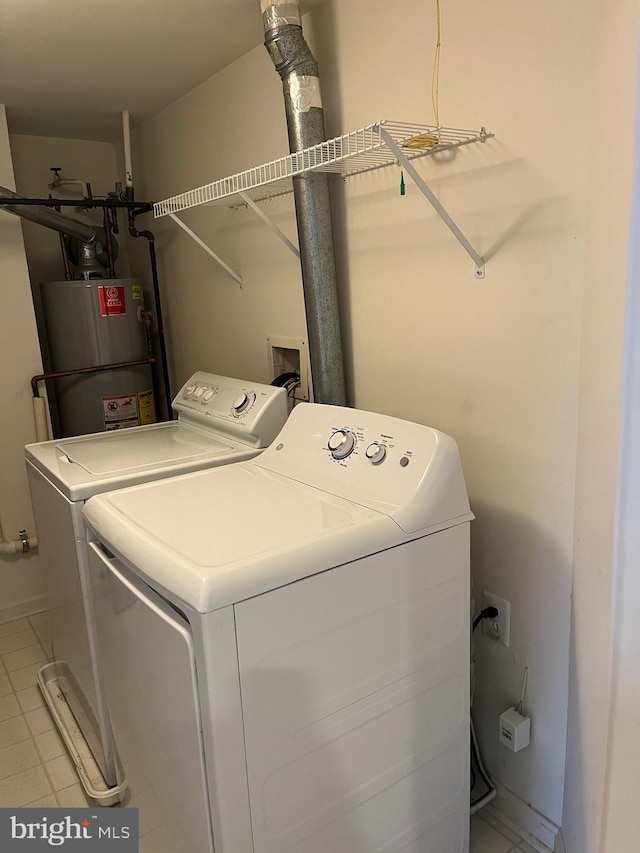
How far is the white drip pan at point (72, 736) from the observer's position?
1.75 m

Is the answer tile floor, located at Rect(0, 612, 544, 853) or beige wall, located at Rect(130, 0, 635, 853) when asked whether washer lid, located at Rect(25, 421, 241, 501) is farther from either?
tile floor, located at Rect(0, 612, 544, 853)

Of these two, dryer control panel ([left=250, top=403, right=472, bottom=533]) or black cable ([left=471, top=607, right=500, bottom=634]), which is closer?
dryer control panel ([left=250, top=403, right=472, bottom=533])

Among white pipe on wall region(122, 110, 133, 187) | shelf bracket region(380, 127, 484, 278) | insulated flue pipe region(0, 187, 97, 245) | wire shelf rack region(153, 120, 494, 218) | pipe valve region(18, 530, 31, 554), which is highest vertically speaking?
white pipe on wall region(122, 110, 133, 187)

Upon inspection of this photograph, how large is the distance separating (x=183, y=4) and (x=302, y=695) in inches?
71.3

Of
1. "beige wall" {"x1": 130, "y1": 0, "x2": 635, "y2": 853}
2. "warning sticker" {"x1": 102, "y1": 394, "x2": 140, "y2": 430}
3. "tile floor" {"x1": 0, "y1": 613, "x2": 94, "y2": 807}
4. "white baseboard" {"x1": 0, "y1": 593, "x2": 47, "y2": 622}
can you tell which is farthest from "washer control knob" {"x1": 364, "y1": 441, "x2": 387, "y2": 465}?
"white baseboard" {"x1": 0, "y1": 593, "x2": 47, "y2": 622}

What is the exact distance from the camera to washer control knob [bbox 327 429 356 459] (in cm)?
150

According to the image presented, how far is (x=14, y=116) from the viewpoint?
272 centimetres

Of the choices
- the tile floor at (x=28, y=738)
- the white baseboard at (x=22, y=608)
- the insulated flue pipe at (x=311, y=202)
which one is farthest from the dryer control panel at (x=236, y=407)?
the white baseboard at (x=22, y=608)

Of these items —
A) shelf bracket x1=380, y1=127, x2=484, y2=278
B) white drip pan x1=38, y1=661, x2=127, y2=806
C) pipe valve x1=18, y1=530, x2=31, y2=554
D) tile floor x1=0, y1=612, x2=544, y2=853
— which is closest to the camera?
shelf bracket x1=380, y1=127, x2=484, y2=278

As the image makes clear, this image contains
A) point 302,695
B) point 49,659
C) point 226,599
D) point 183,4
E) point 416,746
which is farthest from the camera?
point 49,659

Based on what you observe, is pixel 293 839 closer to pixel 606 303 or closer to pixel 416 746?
pixel 416 746

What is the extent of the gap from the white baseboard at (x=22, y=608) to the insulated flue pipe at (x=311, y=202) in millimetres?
1857

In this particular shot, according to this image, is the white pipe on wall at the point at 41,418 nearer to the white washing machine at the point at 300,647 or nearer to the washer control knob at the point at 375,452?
the white washing machine at the point at 300,647

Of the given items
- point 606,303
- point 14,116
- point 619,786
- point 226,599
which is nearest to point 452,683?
point 619,786
